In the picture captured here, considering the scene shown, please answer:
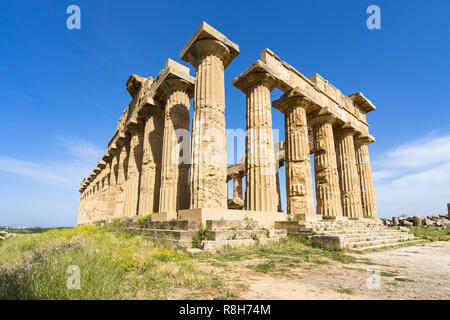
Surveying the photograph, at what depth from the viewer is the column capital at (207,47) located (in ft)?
33.4

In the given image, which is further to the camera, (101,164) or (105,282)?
(101,164)

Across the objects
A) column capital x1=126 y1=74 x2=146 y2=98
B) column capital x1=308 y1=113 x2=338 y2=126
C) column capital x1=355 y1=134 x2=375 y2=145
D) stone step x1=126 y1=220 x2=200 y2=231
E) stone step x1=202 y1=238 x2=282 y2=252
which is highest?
column capital x1=126 y1=74 x2=146 y2=98

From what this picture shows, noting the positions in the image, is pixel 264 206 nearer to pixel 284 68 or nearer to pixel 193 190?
pixel 193 190

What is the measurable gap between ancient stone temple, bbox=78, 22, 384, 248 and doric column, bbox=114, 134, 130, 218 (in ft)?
0.28

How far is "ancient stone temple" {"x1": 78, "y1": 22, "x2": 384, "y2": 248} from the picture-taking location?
977 cm

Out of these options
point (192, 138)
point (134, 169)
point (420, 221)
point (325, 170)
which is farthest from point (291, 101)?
point (420, 221)

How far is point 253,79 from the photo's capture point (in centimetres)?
1248

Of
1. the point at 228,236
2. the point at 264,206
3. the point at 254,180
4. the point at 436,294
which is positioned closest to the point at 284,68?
the point at 254,180

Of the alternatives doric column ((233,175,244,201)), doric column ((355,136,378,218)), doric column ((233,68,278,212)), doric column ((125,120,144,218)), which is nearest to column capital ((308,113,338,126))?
doric column ((233,68,278,212))

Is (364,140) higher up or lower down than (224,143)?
higher up

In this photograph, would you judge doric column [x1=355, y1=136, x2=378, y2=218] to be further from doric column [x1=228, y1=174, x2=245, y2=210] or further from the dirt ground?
the dirt ground

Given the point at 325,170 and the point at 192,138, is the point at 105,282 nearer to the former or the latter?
the point at 192,138

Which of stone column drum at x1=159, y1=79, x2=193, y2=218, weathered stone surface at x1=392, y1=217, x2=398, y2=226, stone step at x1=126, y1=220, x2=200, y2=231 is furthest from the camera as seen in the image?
weathered stone surface at x1=392, y1=217, x2=398, y2=226

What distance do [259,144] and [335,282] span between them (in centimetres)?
837
